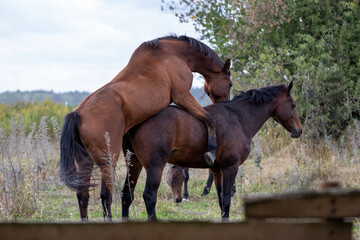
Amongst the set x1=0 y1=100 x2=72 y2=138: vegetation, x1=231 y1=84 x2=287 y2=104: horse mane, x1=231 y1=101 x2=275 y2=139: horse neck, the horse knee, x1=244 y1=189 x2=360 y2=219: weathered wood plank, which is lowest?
the horse knee

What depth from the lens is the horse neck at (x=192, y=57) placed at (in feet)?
21.0

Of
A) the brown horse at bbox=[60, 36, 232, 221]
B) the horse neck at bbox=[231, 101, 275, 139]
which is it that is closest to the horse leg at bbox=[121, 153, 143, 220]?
the brown horse at bbox=[60, 36, 232, 221]

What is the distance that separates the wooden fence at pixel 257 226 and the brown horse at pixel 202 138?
4046 mm

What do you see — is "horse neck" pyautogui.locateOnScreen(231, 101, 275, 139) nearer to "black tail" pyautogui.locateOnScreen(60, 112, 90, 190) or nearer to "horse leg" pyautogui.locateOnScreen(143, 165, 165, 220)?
"horse leg" pyautogui.locateOnScreen(143, 165, 165, 220)

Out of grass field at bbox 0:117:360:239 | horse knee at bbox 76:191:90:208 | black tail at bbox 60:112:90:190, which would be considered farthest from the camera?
grass field at bbox 0:117:360:239

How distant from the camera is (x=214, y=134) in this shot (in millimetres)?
6207

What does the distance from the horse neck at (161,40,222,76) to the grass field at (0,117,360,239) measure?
1.63 meters

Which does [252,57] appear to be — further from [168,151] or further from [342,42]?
[168,151]

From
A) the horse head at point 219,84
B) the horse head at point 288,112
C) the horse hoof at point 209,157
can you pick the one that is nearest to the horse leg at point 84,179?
the horse hoof at point 209,157

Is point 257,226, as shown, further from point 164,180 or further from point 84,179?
point 164,180

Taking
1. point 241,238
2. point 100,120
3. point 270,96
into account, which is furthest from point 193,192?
point 241,238

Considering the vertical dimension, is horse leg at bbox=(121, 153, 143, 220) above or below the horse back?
below

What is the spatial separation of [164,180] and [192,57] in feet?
10.8

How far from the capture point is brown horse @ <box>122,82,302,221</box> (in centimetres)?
591
